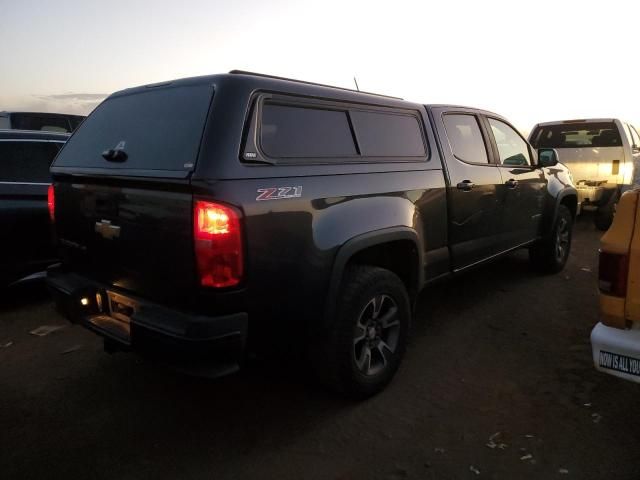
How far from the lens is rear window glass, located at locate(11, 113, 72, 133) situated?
356 inches

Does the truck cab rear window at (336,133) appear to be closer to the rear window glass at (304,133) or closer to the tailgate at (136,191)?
the rear window glass at (304,133)

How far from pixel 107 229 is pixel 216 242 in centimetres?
85

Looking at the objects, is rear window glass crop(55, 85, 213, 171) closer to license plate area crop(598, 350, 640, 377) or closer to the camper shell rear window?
the camper shell rear window

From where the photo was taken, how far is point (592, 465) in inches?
101

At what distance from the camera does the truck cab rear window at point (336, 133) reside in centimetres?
278

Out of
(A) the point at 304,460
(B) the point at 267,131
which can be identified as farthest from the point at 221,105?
(A) the point at 304,460

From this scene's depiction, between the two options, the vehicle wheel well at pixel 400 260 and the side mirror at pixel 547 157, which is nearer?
the vehicle wheel well at pixel 400 260

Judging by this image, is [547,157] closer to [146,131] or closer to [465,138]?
[465,138]

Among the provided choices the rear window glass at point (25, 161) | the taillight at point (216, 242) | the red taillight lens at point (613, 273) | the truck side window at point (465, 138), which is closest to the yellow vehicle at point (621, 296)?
the red taillight lens at point (613, 273)

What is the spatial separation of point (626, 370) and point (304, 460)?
164 centimetres

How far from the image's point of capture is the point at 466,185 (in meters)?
4.05

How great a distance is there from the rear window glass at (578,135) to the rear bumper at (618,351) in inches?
290

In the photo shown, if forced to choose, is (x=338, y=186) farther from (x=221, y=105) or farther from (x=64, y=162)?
(x=64, y=162)

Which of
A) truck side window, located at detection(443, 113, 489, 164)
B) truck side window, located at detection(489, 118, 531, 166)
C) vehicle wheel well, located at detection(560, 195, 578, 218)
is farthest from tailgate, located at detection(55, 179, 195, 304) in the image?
vehicle wheel well, located at detection(560, 195, 578, 218)
